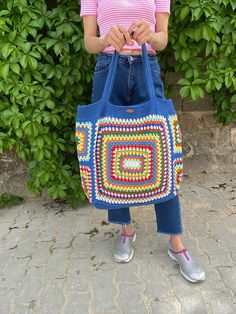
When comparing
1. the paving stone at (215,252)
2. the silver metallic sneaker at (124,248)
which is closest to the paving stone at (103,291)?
the silver metallic sneaker at (124,248)

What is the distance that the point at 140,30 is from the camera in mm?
1780

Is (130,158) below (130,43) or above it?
below

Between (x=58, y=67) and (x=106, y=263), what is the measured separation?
1387 mm

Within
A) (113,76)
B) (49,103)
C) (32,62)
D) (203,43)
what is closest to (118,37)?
(113,76)

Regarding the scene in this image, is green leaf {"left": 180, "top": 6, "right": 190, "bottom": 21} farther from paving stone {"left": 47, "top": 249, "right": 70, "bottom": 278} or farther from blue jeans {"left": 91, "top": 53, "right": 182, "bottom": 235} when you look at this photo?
paving stone {"left": 47, "top": 249, "right": 70, "bottom": 278}

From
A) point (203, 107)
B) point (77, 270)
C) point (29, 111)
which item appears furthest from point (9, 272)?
point (203, 107)

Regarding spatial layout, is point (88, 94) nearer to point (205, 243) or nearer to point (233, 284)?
point (205, 243)

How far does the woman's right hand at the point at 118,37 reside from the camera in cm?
178

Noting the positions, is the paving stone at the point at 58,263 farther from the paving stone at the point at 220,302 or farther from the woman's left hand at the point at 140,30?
the woman's left hand at the point at 140,30

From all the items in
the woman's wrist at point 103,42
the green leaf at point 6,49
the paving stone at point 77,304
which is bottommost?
the paving stone at point 77,304

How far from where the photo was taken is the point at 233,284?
6.75 feet

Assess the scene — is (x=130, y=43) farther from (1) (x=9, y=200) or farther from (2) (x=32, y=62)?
(1) (x=9, y=200)

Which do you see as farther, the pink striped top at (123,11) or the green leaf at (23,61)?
the green leaf at (23,61)

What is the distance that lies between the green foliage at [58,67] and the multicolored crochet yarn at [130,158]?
0.89m
